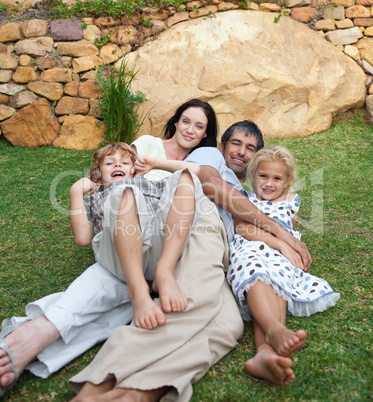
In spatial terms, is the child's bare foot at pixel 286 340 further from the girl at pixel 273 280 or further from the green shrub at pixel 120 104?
the green shrub at pixel 120 104

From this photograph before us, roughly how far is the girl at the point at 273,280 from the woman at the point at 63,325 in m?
0.67

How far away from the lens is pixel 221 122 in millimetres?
5719

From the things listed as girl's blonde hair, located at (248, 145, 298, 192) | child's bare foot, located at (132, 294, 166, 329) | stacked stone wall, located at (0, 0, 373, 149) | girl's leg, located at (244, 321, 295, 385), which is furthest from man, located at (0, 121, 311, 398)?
stacked stone wall, located at (0, 0, 373, 149)

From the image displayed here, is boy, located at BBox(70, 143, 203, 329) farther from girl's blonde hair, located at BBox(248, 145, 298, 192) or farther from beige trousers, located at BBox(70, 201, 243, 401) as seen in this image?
girl's blonde hair, located at BBox(248, 145, 298, 192)

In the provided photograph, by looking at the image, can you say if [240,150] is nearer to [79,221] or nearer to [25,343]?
[79,221]

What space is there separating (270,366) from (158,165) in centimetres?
138

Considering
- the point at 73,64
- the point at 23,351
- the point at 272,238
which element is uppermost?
the point at 73,64

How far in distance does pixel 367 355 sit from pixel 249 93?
14.5ft

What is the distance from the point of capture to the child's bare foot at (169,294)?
5.81 feet

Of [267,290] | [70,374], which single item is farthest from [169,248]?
[70,374]

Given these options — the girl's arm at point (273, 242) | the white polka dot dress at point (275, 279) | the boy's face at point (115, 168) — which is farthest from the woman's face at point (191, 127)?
the white polka dot dress at point (275, 279)

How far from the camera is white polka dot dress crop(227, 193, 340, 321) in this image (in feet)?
6.86

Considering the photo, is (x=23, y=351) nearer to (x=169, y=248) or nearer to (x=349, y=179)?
(x=169, y=248)

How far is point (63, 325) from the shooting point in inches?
71.3
